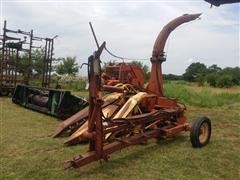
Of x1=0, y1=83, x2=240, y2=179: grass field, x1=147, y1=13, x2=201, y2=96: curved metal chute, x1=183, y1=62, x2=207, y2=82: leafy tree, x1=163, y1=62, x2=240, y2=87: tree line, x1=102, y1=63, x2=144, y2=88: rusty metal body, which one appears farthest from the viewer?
x1=183, y1=62, x2=207, y2=82: leafy tree

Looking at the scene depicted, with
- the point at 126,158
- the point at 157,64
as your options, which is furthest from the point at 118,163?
the point at 157,64

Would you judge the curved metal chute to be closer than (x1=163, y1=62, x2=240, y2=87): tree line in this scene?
Yes

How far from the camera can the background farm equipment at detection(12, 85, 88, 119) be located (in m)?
9.82

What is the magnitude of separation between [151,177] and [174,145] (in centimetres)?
200

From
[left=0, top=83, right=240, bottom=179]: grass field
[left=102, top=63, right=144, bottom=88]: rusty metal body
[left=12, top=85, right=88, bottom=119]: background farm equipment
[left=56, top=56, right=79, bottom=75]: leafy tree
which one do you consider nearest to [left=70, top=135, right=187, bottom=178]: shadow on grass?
[left=0, top=83, right=240, bottom=179]: grass field

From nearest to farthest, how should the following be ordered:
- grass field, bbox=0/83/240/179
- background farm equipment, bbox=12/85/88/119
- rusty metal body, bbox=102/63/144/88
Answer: grass field, bbox=0/83/240/179 < rusty metal body, bbox=102/63/144/88 < background farm equipment, bbox=12/85/88/119

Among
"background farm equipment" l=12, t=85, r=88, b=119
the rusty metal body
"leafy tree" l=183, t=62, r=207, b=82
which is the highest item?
"leafy tree" l=183, t=62, r=207, b=82

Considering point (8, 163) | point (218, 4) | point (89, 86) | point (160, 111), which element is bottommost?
point (8, 163)

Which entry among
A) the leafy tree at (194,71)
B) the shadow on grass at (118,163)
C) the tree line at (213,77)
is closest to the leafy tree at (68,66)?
the tree line at (213,77)

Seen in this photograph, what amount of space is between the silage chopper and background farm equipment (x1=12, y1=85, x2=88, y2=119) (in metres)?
1.90

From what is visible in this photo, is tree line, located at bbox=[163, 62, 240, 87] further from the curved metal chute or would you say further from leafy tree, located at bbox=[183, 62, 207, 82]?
the curved metal chute

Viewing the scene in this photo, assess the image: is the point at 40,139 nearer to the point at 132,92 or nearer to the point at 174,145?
the point at 132,92

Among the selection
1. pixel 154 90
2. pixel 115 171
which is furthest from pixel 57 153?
pixel 154 90

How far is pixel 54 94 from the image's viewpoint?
10.3 m
